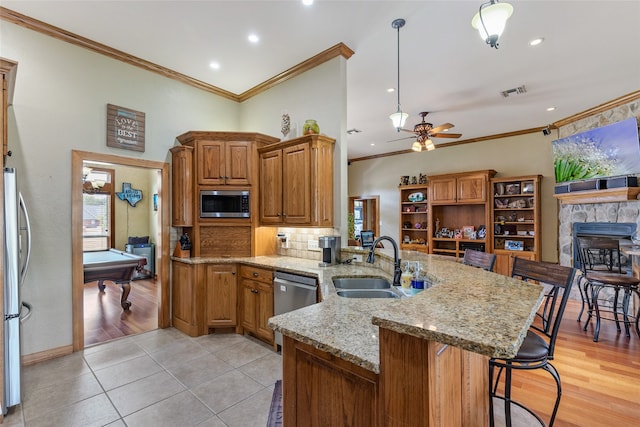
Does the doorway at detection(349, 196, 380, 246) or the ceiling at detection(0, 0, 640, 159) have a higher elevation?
the ceiling at detection(0, 0, 640, 159)

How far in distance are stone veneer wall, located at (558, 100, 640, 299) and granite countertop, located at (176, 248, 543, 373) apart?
4.48 metres

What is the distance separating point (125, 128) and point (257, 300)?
2595 mm

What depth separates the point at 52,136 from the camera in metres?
3.00

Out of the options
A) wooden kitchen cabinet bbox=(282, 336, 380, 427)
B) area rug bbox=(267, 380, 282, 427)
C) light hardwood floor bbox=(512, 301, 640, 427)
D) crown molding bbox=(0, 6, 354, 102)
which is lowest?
light hardwood floor bbox=(512, 301, 640, 427)

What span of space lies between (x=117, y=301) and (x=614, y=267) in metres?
8.08

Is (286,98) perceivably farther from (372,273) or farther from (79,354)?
(79,354)

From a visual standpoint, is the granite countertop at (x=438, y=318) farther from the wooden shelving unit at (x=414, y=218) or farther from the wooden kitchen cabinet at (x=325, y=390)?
the wooden shelving unit at (x=414, y=218)

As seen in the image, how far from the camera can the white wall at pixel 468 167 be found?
6023mm

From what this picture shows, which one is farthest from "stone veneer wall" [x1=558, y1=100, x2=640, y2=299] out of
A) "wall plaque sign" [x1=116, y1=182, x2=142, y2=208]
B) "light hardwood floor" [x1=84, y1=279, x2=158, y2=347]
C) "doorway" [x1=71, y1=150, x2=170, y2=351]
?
"wall plaque sign" [x1=116, y1=182, x2=142, y2=208]

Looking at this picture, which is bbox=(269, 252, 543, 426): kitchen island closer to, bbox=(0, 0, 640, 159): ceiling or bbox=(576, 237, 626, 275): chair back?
bbox=(0, 0, 640, 159): ceiling

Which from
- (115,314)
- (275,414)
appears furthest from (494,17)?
(115,314)

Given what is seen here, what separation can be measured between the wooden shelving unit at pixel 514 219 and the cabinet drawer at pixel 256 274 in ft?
16.7

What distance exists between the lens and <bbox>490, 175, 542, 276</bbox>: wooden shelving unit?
591 cm

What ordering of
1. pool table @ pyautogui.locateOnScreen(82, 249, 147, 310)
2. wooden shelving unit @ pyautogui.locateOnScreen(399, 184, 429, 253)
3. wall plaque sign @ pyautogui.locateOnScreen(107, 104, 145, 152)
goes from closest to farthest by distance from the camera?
wall plaque sign @ pyautogui.locateOnScreen(107, 104, 145, 152), pool table @ pyautogui.locateOnScreen(82, 249, 147, 310), wooden shelving unit @ pyautogui.locateOnScreen(399, 184, 429, 253)
